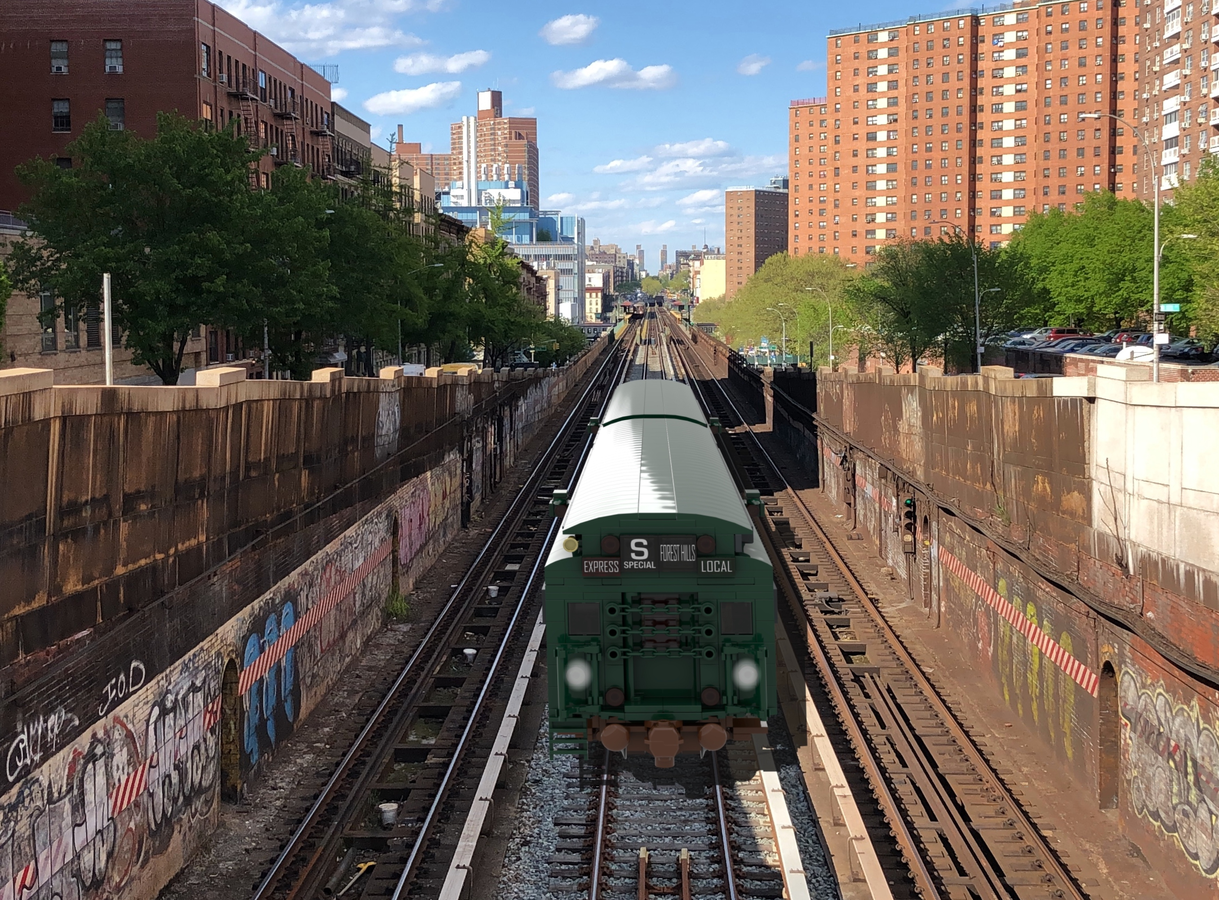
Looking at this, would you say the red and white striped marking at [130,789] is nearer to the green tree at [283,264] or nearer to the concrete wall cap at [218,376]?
the concrete wall cap at [218,376]

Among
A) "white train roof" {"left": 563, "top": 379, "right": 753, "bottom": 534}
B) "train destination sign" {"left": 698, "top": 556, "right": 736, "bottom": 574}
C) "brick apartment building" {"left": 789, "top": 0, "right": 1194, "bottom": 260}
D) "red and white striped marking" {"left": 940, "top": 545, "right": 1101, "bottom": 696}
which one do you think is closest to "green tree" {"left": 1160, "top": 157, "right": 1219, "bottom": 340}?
"red and white striped marking" {"left": 940, "top": 545, "right": 1101, "bottom": 696}

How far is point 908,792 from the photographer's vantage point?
17578 millimetres

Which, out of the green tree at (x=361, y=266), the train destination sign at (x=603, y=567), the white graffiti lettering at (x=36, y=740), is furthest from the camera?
the green tree at (x=361, y=266)

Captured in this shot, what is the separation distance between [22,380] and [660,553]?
7.63 metres

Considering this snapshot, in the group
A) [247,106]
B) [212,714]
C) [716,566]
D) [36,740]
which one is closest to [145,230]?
[212,714]

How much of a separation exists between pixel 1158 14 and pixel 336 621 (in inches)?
3776

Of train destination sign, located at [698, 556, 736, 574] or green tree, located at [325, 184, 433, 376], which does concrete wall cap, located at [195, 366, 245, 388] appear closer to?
train destination sign, located at [698, 556, 736, 574]

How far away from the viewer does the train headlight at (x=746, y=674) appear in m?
15.6

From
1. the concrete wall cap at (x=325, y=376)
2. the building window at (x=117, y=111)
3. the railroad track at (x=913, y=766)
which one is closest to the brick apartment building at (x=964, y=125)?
the building window at (x=117, y=111)

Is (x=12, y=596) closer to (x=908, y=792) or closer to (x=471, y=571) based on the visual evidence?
(x=908, y=792)

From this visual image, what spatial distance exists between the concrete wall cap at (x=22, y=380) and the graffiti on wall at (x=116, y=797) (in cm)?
355

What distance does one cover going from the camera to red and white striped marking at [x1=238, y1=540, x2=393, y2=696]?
18.0 m

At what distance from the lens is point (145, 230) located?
3959cm

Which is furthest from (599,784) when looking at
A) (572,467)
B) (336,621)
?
(572,467)
